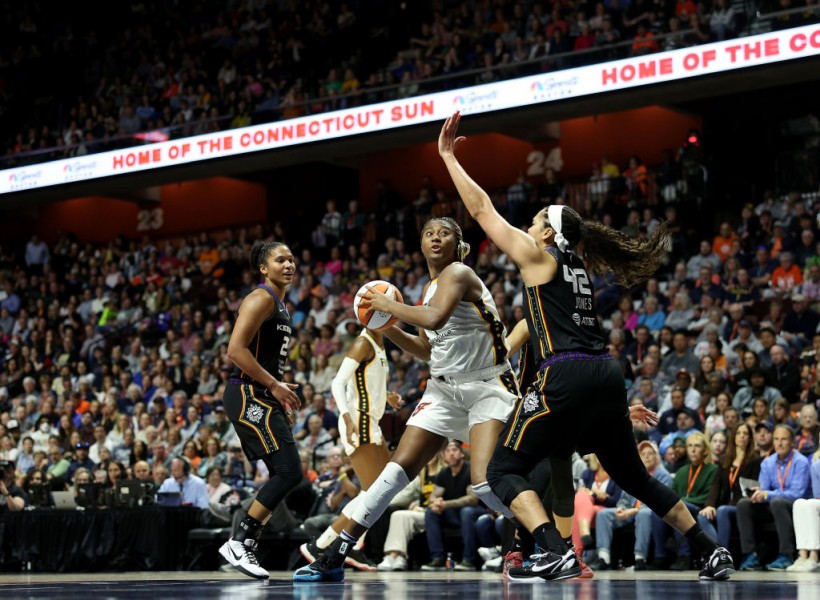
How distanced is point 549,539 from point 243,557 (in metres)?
2.30

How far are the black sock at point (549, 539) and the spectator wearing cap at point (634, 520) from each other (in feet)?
15.7

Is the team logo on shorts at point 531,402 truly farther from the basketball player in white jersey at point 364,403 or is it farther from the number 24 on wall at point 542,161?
the number 24 on wall at point 542,161

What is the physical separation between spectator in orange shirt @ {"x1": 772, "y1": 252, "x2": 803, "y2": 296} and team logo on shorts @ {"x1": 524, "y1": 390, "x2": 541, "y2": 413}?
9.75 meters

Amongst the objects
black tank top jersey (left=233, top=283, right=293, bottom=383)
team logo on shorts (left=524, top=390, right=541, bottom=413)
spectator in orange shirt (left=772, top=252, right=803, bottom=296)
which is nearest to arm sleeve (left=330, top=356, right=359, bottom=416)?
black tank top jersey (left=233, top=283, right=293, bottom=383)

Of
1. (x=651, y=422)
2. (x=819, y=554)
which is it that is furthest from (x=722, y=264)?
(x=651, y=422)

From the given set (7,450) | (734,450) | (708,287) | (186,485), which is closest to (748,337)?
(708,287)

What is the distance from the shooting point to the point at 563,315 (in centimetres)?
556

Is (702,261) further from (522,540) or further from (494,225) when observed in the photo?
(494,225)

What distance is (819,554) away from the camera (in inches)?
370

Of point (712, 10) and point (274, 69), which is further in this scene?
point (274, 69)

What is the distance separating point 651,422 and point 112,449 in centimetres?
1199

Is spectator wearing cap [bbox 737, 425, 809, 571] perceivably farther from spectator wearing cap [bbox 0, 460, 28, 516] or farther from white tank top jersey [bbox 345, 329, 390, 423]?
spectator wearing cap [bbox 0, 460, 28, 516]

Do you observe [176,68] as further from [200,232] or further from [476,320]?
[476,320]

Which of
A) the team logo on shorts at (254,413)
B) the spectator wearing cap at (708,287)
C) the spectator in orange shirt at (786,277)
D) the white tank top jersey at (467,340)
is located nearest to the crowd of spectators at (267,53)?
the spectator in orange shirt at (786,277)
